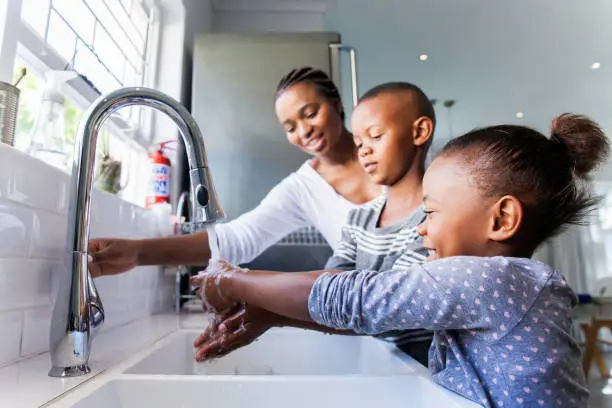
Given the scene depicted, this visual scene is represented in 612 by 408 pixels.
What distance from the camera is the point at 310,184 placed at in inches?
54.3

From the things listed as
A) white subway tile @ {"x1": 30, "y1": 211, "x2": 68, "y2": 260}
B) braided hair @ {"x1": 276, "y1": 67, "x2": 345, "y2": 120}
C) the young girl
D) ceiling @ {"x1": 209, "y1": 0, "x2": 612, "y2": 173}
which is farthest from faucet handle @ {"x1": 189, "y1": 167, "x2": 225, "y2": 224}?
ceiling @ {"x1": 209, "y1": 0, "x2": 612, "y2": 173}

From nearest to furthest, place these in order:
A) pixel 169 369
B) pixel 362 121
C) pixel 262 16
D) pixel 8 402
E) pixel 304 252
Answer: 1. pixel 8 402
2. pixel 169 369
3. pixel 362 121
4. pixel 304 252
5. pixel 262 16

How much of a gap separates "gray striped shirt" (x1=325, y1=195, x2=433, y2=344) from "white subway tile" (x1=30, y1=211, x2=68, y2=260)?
0.50 meters

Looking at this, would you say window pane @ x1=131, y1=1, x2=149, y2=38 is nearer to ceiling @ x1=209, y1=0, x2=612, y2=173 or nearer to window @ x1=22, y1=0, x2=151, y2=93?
window @ x1=22, y1=0, x2=151, y2=93

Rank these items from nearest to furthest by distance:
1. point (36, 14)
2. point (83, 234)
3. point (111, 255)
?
point (83, 234) → point (111, 255) → point (36, 14)

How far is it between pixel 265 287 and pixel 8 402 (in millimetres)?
289

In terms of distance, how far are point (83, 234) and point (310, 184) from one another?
0.88m

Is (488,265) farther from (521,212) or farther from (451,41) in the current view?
(451,41)

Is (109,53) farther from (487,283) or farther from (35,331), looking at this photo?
(487,283)

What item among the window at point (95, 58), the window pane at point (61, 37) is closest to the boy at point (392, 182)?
the window at point (95, 58)

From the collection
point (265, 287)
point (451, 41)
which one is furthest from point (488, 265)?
point (451, 41)

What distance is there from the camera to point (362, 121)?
97 cm

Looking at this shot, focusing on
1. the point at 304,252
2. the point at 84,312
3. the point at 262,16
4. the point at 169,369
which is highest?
the point at 262,16

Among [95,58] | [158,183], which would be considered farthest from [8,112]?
[158,183]
